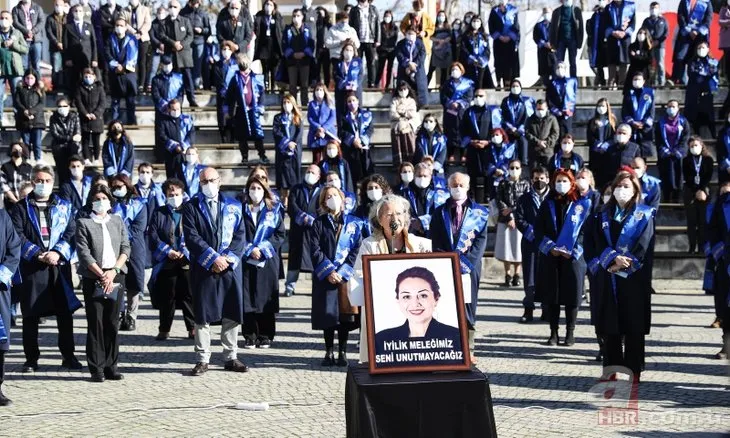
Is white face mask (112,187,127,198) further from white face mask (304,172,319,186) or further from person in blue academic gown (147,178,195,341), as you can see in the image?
white face mask (304,172,319,186)

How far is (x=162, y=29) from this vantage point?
83.9ft

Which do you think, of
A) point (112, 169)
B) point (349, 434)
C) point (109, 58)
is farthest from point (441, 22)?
point (349, 434)

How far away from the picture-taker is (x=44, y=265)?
1388 cm

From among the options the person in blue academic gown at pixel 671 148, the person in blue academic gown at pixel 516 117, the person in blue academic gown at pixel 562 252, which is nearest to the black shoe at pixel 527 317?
A: the person in blue academic gown at pixel 562 252

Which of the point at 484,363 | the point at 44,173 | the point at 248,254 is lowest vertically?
the point at 484,363

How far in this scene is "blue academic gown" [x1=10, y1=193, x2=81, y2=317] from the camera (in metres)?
13.7

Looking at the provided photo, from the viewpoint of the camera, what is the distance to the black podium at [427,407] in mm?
7887

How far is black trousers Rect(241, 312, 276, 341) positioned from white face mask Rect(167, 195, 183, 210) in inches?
65.2

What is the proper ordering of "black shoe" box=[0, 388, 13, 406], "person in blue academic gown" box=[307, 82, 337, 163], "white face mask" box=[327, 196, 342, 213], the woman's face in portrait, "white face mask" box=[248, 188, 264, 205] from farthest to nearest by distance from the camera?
"person in blue academic gown" box=[307, 82, 337, 163]
"white face mask" box=[248, 188, 264, 205]
"white face mask" box=[327, 196, 342, 213]
"black shoe" box=[0, 388, 13, 406]
the woman's face in portrait

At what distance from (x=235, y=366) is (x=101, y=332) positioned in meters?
1.37

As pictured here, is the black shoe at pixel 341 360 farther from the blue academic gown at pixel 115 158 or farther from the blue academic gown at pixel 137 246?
Answer: the blue academic gown at pixel 115 158

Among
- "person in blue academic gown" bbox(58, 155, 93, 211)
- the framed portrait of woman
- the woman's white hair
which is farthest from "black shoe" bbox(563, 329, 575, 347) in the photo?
the framed portrait of woman

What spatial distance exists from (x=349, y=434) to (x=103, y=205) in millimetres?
5692

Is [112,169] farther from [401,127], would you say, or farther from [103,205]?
[103,205]
